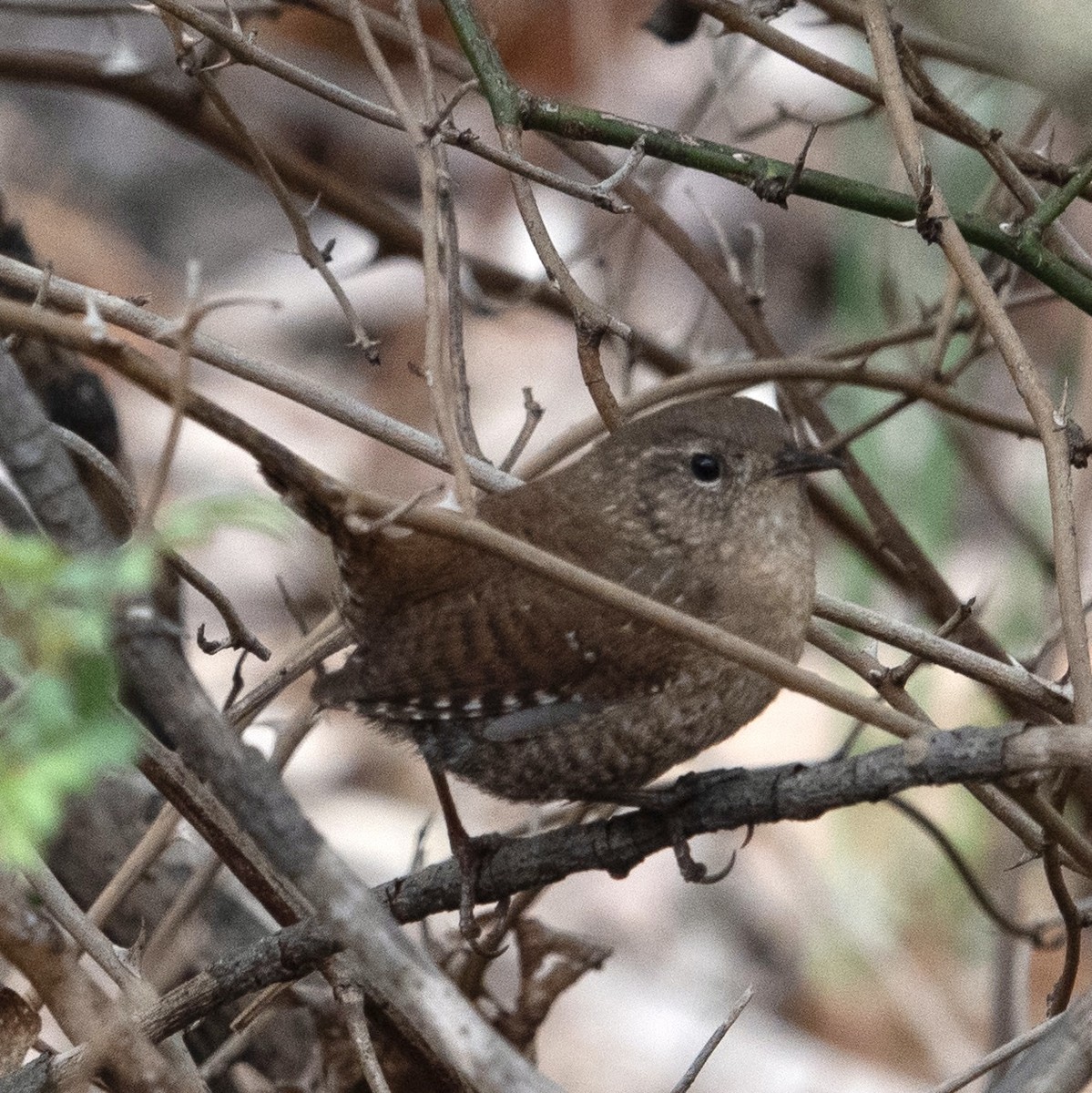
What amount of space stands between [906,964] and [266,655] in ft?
10.6

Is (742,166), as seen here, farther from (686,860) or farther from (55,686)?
(55,686)

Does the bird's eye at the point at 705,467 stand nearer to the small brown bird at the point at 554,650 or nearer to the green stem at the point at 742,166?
the small brown bird at the point at 554,650

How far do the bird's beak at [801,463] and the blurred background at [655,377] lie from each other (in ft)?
1.79

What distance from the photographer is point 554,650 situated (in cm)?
246

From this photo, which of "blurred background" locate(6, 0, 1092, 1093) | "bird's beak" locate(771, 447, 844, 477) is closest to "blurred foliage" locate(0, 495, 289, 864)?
"blurred background" locate(6, 0, 1092, 1093)

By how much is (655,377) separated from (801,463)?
409 centimetres

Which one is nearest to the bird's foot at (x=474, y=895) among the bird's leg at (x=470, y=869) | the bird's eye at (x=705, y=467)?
the bird's leg at (x=470, y=869)

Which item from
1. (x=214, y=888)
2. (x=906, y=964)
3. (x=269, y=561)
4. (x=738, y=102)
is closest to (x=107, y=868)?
(x=214, y=888)

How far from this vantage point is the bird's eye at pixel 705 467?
2715 millimetres

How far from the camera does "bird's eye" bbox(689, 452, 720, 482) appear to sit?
2.71 m

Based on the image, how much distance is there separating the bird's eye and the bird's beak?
91mm

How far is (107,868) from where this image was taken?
2.98 metres

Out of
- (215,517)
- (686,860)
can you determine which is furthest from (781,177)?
(215,517)

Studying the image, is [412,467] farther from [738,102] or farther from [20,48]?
[20,48]
